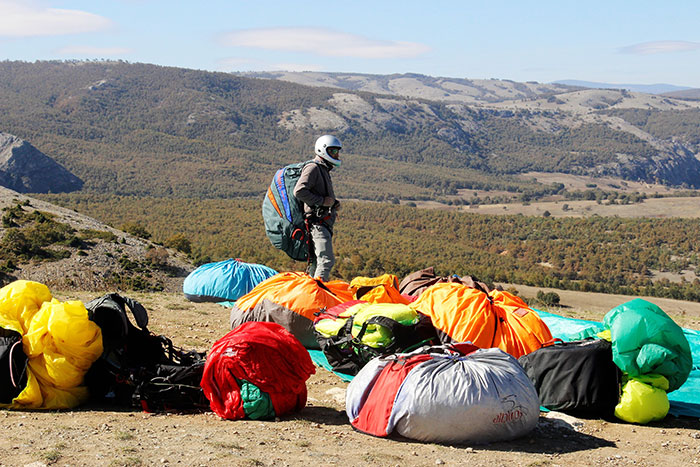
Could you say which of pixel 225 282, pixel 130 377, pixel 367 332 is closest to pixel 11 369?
pixel 130 377

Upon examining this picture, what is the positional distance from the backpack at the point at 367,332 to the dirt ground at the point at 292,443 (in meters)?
0.77

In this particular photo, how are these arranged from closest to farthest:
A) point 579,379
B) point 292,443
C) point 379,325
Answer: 1. point 292,443
2. point 579,379
3. point 379,325

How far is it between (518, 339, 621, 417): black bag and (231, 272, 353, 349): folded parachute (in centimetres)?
249

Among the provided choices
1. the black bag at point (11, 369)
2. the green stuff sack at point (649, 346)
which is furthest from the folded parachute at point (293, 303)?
the green stuff sack at point (649, 346)

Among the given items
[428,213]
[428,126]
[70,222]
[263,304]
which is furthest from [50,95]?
[263,304]

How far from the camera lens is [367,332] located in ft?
21.7

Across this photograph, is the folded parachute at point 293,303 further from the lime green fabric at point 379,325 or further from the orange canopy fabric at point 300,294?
the lime green fabric at point 379,325

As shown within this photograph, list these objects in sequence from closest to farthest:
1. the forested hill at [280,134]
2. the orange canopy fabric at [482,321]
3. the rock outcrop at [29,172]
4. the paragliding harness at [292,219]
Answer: the orange canopy fabric at [482,321] < the paragliding harness at [292,219] < the rock outcrop at [29,172] < the forested hill at [280,134]

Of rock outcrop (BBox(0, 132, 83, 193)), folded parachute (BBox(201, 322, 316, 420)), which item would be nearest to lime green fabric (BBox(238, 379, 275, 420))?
folded parachute (BBox(201, 322, 316, 420))

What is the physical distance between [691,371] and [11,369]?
6106 mm

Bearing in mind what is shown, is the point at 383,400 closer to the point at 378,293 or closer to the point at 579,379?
the point at 579,379

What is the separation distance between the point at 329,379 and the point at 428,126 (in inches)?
5421

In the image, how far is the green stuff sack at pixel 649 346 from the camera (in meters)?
5.63

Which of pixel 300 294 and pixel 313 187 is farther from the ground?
pixel 313 187
